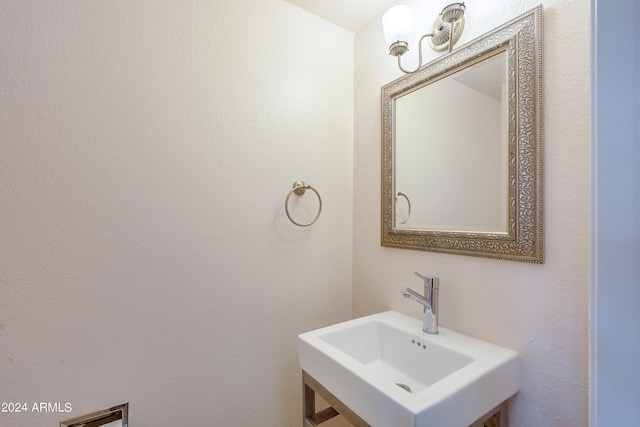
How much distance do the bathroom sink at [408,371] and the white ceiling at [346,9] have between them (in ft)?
4.48

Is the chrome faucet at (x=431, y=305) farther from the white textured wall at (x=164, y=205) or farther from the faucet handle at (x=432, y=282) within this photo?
the white textured wall at (x=164, y=205)

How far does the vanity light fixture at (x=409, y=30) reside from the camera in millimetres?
968

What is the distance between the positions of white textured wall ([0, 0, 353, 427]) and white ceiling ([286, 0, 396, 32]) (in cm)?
5

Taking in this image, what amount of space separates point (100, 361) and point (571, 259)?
4.61 ft

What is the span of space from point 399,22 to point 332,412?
1470 millimetres

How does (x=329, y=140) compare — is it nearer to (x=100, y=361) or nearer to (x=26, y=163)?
(x=26, y=163)

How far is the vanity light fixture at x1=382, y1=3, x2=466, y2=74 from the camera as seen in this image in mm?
968

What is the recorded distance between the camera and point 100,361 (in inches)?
34.9

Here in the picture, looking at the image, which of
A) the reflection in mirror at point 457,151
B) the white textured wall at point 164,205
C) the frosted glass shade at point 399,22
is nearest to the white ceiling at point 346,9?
the white textured wall at point 164,205

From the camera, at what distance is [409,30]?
103 centimetres

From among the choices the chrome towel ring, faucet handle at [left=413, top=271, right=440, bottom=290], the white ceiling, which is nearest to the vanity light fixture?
the white ceiling

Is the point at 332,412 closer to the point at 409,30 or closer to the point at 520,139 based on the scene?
the point at 520,139

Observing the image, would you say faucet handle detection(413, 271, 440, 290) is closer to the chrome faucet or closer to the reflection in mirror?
the chrome faucet

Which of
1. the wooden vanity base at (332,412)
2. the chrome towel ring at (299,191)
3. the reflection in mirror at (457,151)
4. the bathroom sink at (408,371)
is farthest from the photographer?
the chrome towel ring at (299,191)
